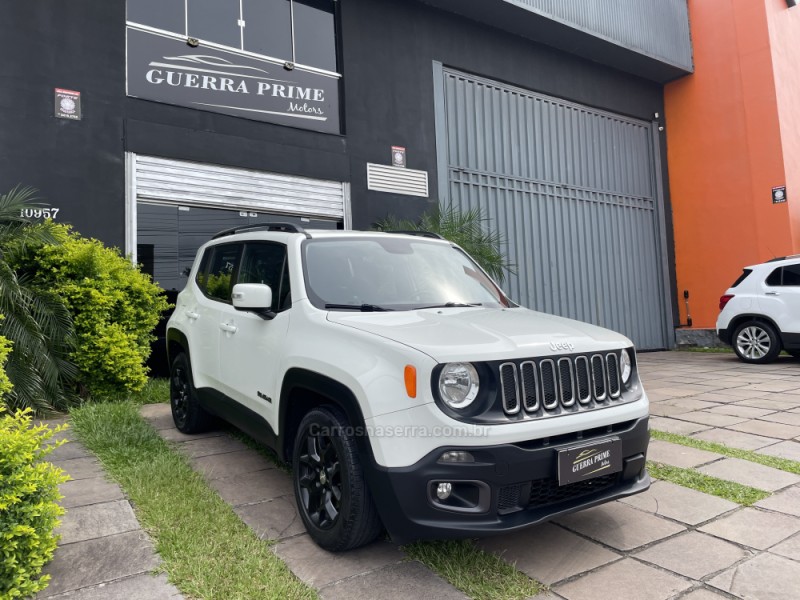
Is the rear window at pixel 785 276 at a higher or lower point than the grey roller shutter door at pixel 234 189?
lower

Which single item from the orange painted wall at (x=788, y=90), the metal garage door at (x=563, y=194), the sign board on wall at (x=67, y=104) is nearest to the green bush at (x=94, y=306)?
the sign board on wall at (x=67, y=104)

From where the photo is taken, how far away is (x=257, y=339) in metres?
3.33

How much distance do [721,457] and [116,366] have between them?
17.7ft

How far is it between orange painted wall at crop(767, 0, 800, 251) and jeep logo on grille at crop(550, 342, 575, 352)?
11.7 metres

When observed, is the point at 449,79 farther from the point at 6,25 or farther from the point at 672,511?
the point at 672,511

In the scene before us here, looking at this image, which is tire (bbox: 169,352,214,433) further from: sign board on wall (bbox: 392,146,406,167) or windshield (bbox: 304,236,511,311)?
sign board on wall (bbox: 392,146,406,167)

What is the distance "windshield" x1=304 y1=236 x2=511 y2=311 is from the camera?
309 cm

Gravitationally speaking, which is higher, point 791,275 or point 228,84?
point 228,84

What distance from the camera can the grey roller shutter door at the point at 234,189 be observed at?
6.98 metres

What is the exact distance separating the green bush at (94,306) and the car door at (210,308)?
147 centimetres

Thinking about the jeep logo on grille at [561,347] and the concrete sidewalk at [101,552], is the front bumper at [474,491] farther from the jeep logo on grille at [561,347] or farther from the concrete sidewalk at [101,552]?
the concrete sidewalk at [101,552]

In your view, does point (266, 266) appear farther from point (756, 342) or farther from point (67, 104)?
point (756, 342)

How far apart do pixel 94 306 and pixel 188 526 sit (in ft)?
10.9

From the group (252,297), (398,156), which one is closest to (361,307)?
(252,297)
